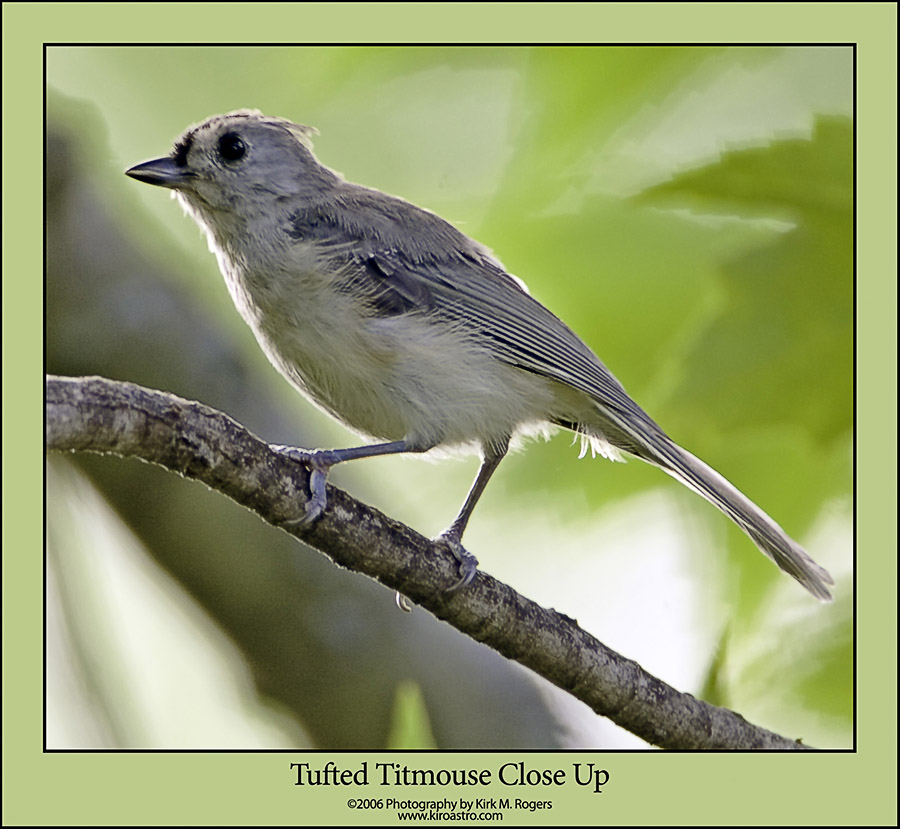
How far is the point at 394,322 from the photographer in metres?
2.86

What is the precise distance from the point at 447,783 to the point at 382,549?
59 centimetres

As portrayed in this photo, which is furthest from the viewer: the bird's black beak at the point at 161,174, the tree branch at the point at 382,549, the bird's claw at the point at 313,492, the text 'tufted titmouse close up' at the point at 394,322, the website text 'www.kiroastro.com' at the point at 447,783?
the bird's black beak at the point at 161,174

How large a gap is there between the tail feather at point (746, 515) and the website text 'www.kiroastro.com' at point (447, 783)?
0.71 meters

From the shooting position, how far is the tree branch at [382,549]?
6.59ft

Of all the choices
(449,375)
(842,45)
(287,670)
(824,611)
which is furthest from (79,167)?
(824,611)

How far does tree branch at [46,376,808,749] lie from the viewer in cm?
201

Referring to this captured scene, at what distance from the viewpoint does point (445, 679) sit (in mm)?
3367

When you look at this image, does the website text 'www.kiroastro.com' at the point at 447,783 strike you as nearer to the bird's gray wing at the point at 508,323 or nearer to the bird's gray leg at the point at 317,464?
the bird's gray leg at the point at 317,464

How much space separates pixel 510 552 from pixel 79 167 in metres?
1.78

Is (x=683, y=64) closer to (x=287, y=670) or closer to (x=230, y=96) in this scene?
(x=230, y=96)

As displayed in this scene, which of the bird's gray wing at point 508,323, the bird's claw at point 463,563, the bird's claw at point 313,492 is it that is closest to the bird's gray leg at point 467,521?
the bird's claw at point 463,563

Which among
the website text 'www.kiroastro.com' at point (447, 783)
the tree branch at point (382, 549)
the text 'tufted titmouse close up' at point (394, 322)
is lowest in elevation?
the website text 'www.kiroastro.com' at point (447, 783)

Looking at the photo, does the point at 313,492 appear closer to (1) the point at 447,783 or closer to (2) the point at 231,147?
(1) the point at 447,783

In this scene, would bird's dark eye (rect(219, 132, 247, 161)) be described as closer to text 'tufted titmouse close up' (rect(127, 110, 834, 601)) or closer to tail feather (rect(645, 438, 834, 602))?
text 'tufted titmouse close up' (rect(127, 110, 834, 601))
